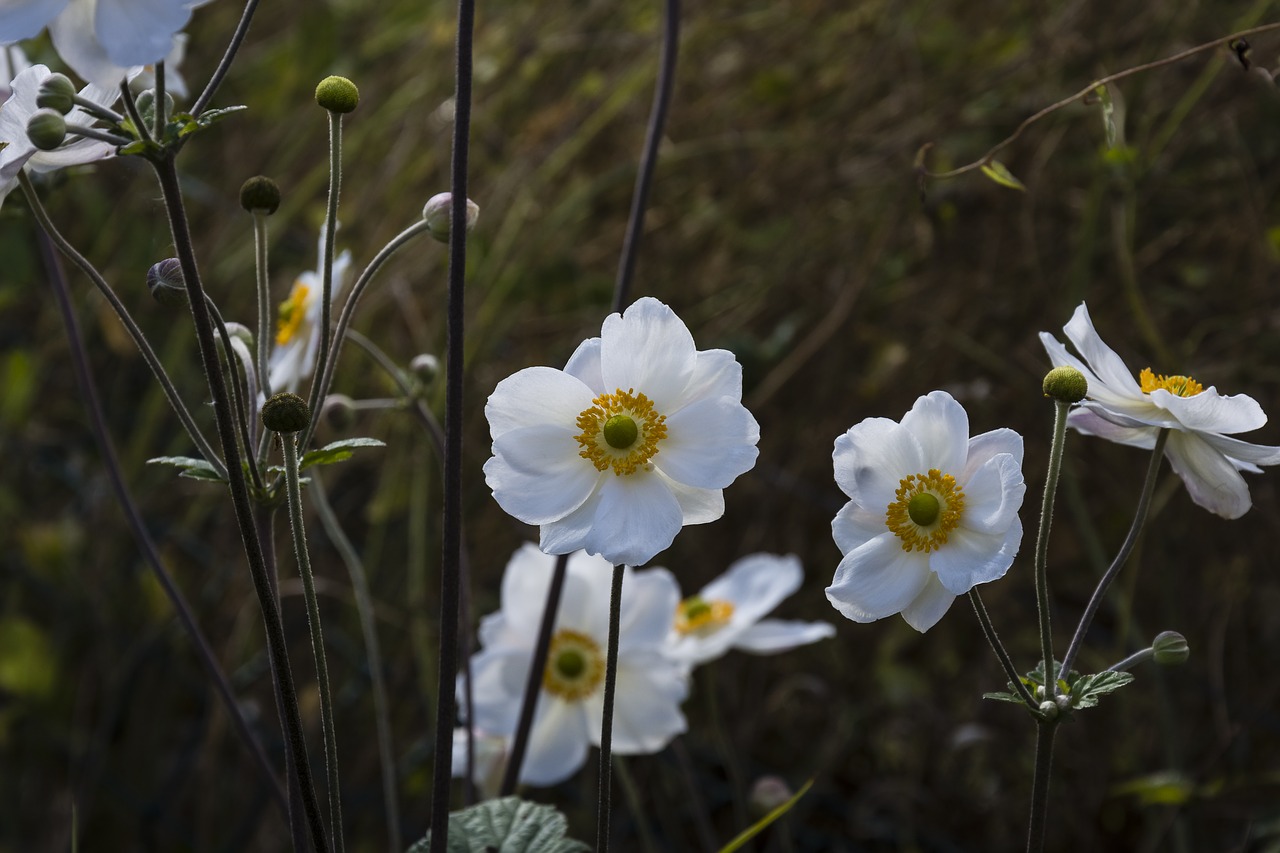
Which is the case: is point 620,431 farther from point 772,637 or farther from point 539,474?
point 772,637

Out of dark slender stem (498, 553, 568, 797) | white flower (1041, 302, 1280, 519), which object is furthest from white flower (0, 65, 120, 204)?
white flower (1041, 302, 1280, 519)

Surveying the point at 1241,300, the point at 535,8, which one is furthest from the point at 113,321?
the point at 1241,300

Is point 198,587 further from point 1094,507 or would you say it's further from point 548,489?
point 548,489

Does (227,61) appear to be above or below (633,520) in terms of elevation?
above

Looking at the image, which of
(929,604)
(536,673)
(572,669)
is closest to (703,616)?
(572,669)

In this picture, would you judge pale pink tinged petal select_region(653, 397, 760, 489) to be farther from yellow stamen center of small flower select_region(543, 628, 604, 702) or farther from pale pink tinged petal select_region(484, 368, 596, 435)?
yellow stamen center of small flower select_region(543, 628, 604, 702)

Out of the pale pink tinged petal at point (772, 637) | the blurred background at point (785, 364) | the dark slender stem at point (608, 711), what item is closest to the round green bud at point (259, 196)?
the dark slender stem at point (608, 711)
